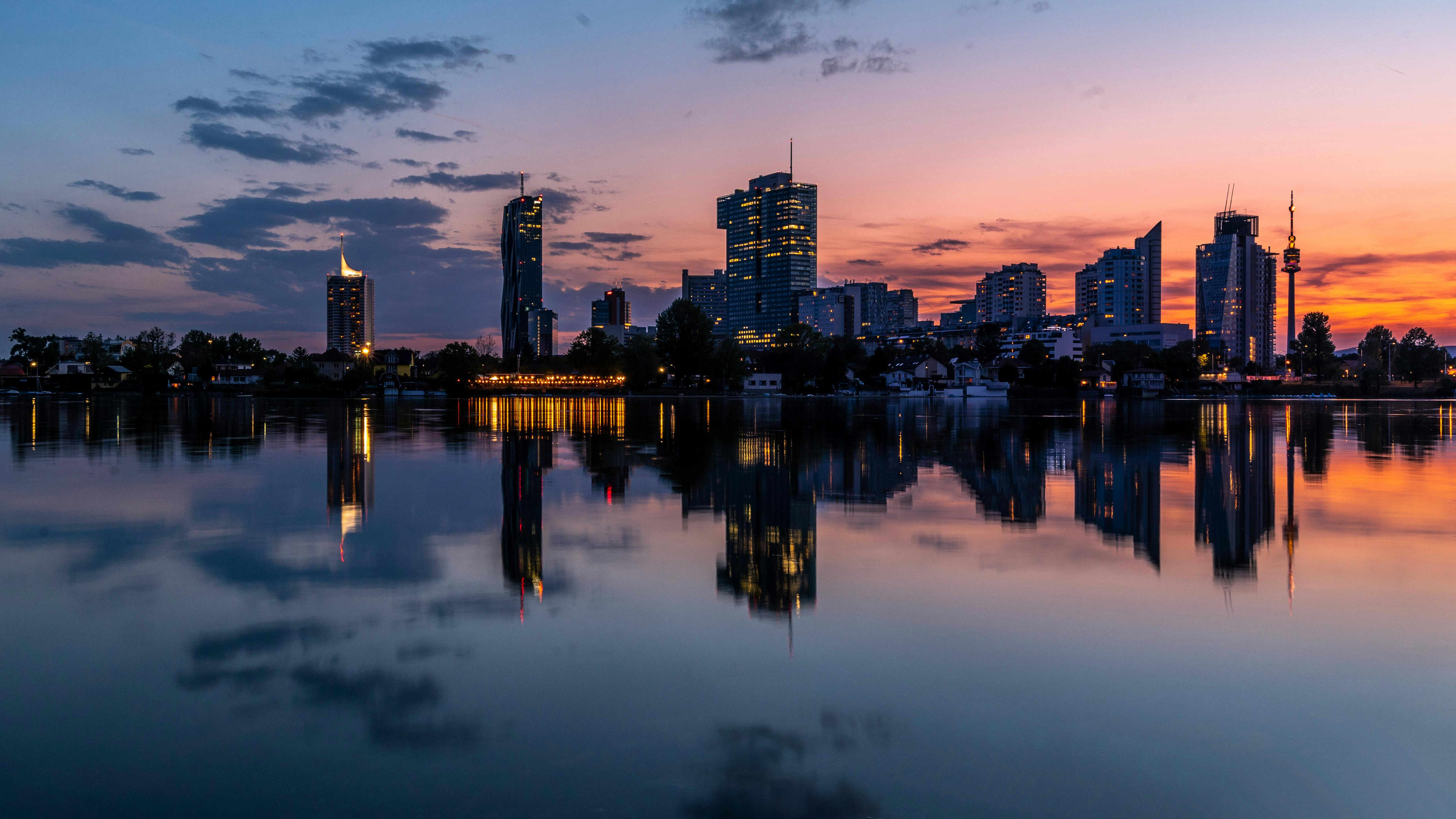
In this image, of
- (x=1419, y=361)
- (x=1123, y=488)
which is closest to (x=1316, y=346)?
(x=1419, y=361)

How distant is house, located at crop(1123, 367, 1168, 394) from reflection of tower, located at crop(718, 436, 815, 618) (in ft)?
495

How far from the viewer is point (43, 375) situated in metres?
158

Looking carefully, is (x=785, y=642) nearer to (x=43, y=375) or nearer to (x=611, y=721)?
(x=611, y=721)

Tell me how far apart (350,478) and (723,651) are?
45.6 feet

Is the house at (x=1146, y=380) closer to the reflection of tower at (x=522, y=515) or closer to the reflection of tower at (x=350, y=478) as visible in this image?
the reflection of tower at (x=350, y=478)

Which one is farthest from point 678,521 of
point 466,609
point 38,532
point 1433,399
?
point 1433,399

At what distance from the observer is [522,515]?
12914 mm

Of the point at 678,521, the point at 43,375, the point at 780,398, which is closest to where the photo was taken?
the point at 678,521

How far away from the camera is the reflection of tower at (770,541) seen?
823 cm

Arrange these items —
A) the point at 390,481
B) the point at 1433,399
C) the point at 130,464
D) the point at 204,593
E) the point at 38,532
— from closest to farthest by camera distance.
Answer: the point at 204,593
the point at 38,532
the point at 390,481
the point at 130,464
the point at 1433,399

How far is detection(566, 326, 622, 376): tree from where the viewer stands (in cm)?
14325

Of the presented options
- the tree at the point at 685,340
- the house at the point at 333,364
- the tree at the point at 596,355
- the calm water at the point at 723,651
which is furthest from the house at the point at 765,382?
the calm water at the point at 723,651

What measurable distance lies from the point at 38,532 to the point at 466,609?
8142mm

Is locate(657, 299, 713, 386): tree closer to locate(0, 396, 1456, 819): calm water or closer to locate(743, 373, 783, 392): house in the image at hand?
locate(743, 373, 783, 392): house
